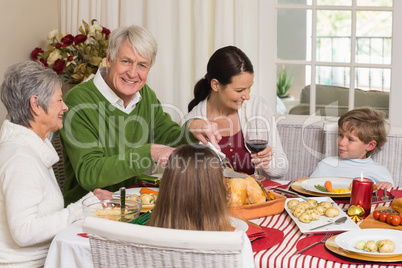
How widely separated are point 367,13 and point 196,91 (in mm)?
1362

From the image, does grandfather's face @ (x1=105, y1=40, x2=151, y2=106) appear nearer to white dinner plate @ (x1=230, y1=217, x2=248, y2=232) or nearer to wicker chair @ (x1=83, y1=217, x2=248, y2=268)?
white dinner plate @ (x1=230, y1=217, x2=248, y2=232)

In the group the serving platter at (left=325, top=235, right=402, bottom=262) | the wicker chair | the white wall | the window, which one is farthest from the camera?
the window

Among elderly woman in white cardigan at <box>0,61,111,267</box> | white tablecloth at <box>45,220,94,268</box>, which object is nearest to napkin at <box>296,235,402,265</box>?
white tablecloth at <box>45,220,94,268</box>

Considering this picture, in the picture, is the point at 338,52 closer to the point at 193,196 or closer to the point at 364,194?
the point at 364,194

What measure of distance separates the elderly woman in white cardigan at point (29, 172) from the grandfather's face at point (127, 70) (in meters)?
0.46

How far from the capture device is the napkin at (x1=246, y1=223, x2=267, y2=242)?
181 cm

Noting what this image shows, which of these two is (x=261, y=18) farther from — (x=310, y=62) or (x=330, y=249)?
(x=330, y=249)

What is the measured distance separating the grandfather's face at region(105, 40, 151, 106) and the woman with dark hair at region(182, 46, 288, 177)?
39 cm

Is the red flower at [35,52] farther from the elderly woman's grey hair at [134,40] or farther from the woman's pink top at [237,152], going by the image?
the woman's pink top at [237,152]

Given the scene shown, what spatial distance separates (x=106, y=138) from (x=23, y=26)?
133cm

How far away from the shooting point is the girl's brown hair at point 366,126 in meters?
2.84

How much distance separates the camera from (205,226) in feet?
5.03

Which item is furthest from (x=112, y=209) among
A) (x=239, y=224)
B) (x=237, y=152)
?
(x=237, y=152)

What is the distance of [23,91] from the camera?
2.10 metres
